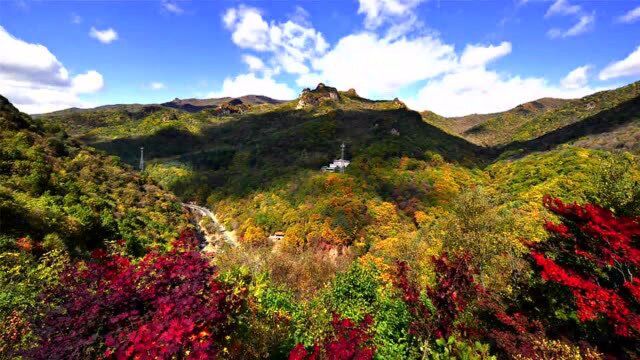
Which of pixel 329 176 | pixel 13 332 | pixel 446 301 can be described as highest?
pixel 13 332

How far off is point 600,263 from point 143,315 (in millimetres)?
12415

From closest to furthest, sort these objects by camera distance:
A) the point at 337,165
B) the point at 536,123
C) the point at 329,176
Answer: the point at 329,176
the point at 337,165
the point at 536,123

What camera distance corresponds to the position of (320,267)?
28188 millimetres

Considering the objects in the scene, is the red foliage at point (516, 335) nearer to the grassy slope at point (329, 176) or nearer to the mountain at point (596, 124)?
the grassy slope at point (329, 176)

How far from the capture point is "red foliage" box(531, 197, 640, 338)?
8.83 m

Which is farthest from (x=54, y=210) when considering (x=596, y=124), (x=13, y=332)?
(x=596, y=124)

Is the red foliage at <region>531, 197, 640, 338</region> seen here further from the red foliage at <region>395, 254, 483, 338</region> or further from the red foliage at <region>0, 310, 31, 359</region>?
the red foliage at <region>0, 310, 31, 359</region>

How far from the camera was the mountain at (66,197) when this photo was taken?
20344 mm

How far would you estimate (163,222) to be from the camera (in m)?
35.9

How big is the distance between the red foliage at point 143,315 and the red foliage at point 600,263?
9.28 m

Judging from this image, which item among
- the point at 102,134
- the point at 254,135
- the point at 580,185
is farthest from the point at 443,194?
the point at 102,134

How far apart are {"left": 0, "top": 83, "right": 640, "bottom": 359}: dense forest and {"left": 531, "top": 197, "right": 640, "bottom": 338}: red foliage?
53 mm

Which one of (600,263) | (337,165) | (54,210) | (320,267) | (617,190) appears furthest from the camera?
(337,165)

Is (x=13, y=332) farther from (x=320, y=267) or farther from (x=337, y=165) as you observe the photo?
(x=337, y=165)
